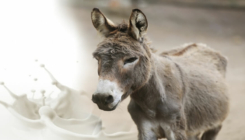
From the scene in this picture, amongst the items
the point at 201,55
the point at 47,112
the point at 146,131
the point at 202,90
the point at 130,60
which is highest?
the point at 130,60

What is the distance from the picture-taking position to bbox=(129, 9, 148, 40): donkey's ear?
7.26ft

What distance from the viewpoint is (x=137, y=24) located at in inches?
89.5

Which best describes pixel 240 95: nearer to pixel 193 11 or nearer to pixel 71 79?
pixel 71 79

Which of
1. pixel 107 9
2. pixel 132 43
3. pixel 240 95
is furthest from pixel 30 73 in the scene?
pixel 107 9

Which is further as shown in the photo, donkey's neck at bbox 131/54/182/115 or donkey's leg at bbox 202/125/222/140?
donkey's leg at bbox 202/125/222/140

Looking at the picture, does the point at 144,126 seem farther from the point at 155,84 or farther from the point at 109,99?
the point at 109,99

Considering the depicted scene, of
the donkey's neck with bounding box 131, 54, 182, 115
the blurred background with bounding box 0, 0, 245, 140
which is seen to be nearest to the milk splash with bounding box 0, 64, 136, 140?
the blurred background with bounding box 0, 0, 245, 140

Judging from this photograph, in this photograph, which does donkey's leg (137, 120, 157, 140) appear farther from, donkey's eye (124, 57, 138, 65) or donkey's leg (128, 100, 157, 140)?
donkey's eye (124, 57, 138, 65)

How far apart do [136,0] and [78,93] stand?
18.7 feet

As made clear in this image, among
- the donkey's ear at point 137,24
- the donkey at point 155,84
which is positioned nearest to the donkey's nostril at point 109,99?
the donkey at point 155,84

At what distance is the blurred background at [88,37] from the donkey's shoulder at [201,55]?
0.95m

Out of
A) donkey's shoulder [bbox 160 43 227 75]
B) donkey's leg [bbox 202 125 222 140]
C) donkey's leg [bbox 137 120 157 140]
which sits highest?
donkey's shoulder [bbox 160 43 227 75]

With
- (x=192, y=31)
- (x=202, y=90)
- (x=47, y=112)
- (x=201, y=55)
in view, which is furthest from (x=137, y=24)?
(x=192, y=31)

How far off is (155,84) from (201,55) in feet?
3.59
